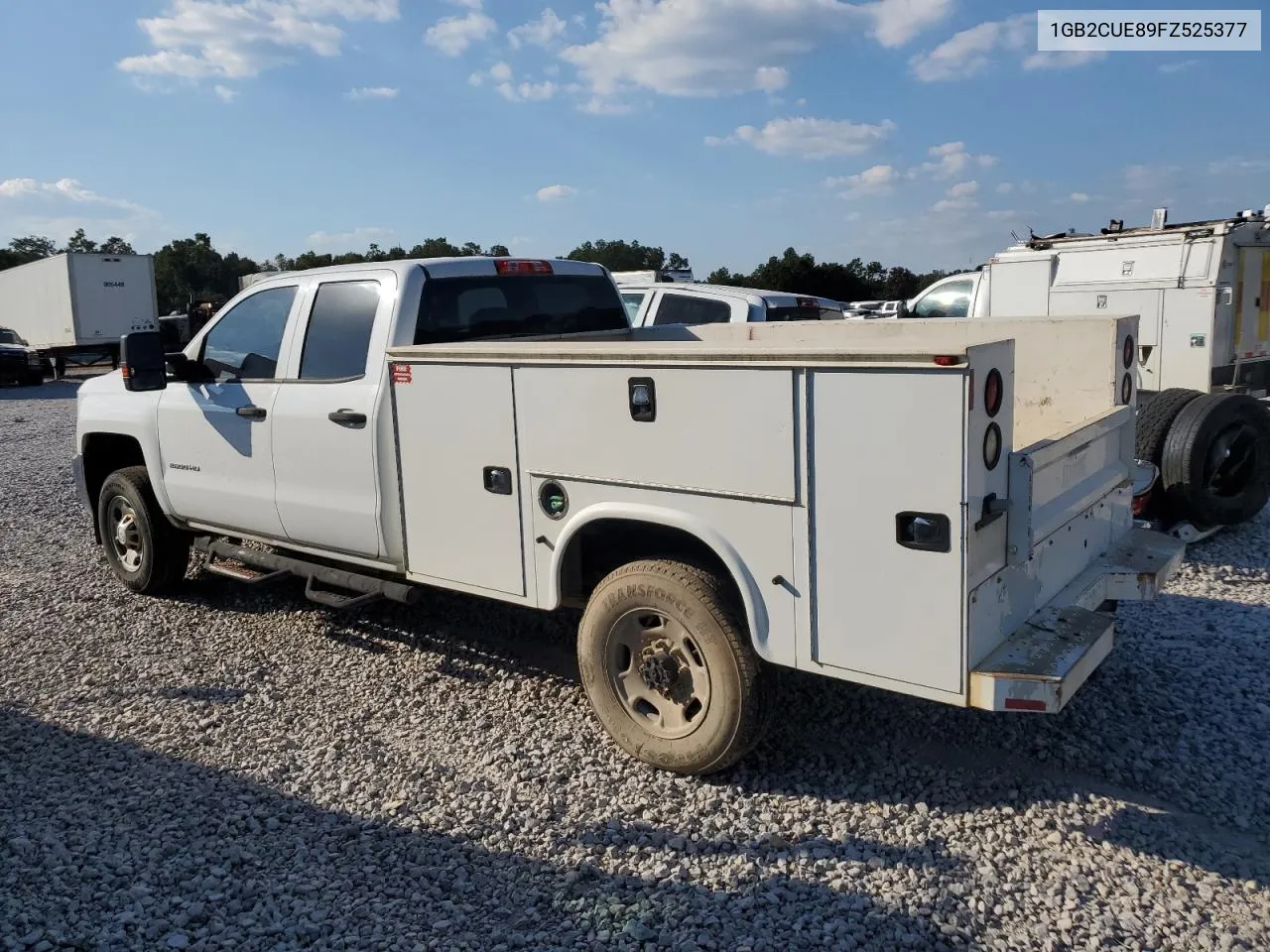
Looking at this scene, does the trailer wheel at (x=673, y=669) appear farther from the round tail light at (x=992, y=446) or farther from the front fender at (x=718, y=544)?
the round tail light at (x=992, y=446)

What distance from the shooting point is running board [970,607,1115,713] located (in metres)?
3.43

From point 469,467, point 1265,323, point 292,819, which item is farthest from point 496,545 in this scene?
point 1265,323

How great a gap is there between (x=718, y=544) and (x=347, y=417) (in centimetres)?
222

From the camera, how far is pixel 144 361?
19.2 ft

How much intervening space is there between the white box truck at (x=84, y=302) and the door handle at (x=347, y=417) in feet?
96.2

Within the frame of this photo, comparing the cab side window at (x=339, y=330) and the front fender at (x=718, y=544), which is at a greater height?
the cab side window at (x=339, y=330)

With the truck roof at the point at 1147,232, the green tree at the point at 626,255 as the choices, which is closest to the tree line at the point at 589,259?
the green tree at the point at 626,255

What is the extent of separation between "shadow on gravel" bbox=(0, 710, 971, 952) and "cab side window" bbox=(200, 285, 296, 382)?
250cm

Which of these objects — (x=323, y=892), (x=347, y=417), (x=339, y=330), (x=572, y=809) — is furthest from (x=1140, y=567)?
(x=339, y=330)

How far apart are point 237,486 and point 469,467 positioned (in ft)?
6.52

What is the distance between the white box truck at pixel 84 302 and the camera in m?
31.1

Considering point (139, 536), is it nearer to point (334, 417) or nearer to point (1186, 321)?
point (334, 417)

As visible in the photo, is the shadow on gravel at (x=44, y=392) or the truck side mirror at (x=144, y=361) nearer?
the truck side mirror at (x=144, y=361)

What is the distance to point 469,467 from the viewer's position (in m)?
4.80
